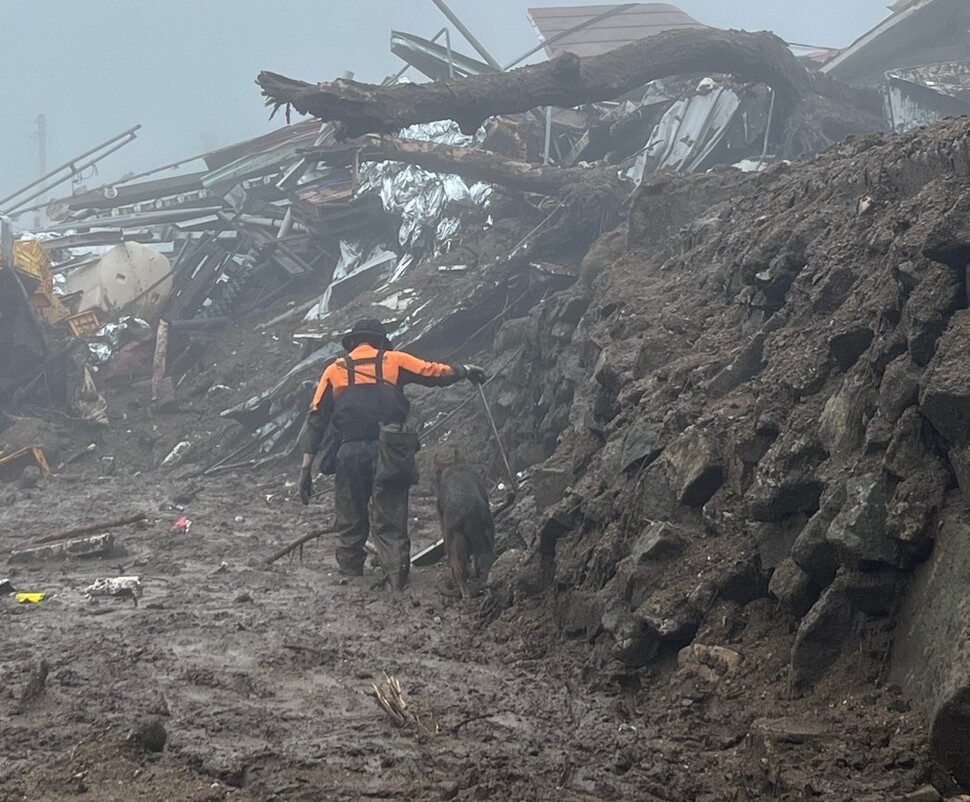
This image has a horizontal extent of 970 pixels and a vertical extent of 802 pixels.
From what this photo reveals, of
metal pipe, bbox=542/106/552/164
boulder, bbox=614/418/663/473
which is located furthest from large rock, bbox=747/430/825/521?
metal pipe, bbox=542/106/552/164

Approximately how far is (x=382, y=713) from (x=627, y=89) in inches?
390

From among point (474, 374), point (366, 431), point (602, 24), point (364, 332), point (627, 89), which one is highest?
point (602, 24)

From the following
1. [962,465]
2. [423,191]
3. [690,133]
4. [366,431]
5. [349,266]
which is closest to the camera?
[962,465]

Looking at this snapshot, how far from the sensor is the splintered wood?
3756 mm

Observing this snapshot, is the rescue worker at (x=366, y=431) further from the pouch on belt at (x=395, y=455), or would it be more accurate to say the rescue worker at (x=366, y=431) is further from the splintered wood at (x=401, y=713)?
the splintered wood at (x=401, y=713)

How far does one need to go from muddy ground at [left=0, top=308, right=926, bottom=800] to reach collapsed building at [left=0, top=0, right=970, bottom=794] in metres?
0.10

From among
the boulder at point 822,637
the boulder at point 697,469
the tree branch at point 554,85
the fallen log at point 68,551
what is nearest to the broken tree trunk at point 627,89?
the tree branch at point 554,85

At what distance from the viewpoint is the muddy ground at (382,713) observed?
3135 mm

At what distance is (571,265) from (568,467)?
5.06 meters

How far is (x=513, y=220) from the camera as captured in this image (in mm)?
13039

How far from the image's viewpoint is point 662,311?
7.07 m

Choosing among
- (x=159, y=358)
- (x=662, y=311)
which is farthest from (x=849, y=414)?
(x=159, y=358)

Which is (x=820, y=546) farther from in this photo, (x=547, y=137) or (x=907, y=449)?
(x=547, y=137)

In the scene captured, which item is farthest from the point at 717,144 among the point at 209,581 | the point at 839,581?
the point at 839,581
